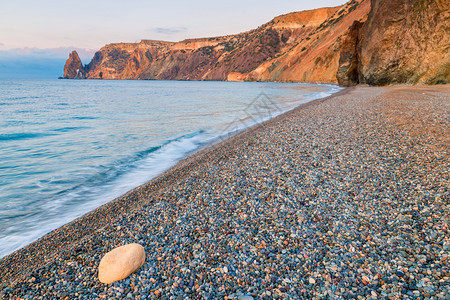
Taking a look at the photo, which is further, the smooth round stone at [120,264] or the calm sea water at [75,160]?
the calm sea water at [75,160]

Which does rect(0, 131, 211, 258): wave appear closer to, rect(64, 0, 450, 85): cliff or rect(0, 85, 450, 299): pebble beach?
rect(0, 85, 450, 299): pebble beach

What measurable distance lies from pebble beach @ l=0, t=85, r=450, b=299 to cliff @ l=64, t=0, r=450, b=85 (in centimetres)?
2361

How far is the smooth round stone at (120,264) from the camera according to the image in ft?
8.89

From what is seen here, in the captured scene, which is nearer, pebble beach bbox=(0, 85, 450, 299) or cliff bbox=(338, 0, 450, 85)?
pebble beach bbox=(0, 85, 450, 299)

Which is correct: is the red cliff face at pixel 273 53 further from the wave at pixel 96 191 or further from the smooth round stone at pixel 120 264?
the smooth round stone at pixel 120 264

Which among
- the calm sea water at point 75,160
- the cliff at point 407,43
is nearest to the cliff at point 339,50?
the cliff at point 407,43

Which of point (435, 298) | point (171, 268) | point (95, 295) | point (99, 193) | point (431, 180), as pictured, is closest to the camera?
point (435, 298)

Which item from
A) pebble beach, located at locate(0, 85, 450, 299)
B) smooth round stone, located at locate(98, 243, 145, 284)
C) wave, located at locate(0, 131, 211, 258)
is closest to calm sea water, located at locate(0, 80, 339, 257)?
wave, located at locate(0, 131, 211, 258)

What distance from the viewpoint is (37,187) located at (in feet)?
24.0

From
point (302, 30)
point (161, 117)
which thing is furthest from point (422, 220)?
point (302, 30)

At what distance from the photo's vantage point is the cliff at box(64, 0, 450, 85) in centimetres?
2311

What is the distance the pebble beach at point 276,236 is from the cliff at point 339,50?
77.5ft

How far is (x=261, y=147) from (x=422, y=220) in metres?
4.92

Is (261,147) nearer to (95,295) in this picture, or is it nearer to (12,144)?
(95,295)
